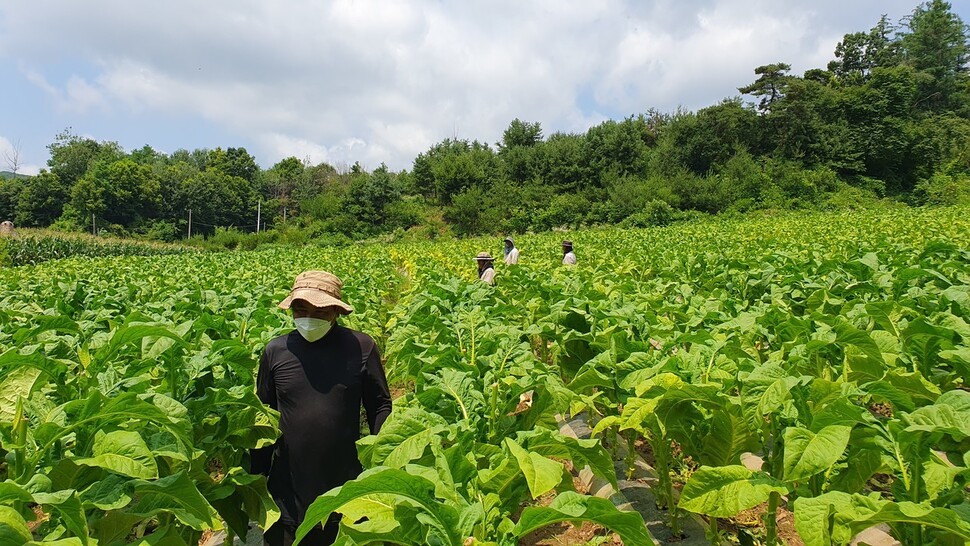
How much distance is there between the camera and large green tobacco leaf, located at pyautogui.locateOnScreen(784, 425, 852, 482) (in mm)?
1797

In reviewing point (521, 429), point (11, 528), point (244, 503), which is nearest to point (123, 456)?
point (11, 528)

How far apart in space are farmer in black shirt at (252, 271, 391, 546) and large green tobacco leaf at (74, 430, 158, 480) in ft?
3.28

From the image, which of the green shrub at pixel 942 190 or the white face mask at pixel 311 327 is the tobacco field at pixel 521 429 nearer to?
the white face mask at pixel 311 327

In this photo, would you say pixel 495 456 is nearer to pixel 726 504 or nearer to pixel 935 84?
pixel 726 504

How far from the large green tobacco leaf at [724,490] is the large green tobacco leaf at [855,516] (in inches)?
7.8

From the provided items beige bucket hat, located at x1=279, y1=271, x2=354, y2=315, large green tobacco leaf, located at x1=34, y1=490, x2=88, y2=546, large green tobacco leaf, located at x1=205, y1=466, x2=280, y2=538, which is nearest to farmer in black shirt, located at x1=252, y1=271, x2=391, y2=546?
beige bucket hat, located at x1=279, y1=271, x2=354, y2=315

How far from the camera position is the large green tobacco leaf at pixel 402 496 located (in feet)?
4.56

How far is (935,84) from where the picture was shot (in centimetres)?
6131

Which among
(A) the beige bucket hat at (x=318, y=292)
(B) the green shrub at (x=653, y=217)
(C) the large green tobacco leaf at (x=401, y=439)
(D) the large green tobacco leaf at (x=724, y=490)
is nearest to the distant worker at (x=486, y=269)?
(A) the beige bucket hat at (x=318, y=292)

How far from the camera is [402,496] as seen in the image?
150 cm

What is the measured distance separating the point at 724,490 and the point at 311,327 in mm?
2124

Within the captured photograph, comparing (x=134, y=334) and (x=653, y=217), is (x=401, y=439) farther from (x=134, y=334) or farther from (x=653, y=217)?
(x=653, y=217)

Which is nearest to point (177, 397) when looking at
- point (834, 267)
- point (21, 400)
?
point (21, 400)

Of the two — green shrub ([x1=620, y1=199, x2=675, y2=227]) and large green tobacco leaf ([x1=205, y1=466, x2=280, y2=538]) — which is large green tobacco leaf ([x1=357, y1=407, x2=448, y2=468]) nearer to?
large green tobacco leaf ([x1=205, y1=466, x2=280, y2=538])
